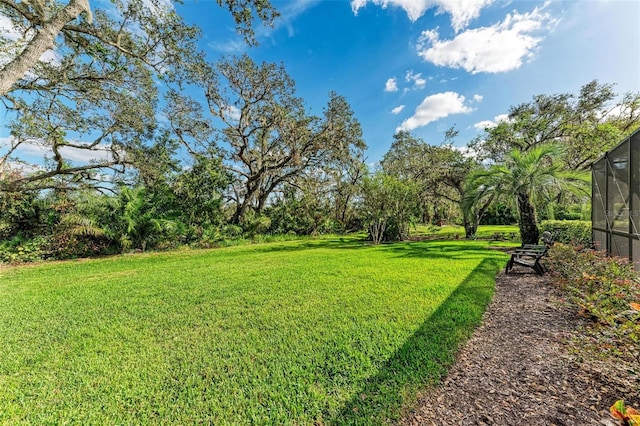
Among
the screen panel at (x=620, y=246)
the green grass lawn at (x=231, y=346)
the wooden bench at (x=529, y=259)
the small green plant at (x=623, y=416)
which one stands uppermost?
the screen panel at (x=620, y=246)

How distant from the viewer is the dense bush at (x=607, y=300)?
2.13m

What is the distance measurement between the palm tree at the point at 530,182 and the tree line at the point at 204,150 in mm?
55

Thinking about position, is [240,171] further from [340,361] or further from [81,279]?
[340,361]

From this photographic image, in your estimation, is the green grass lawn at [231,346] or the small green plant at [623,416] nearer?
the small green plant at [623,416]

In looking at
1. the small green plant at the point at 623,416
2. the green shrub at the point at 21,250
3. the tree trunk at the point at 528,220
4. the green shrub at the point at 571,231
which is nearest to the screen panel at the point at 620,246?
the green shrub at the point at 571,231

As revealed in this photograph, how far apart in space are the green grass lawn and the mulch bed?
207mm

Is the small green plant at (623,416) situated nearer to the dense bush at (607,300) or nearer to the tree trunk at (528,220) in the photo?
the dense bush at (607,300)

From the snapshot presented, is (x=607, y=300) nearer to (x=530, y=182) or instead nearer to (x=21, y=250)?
(x=530, y=182)

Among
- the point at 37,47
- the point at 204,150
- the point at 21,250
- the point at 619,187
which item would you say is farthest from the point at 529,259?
the point at 204,150

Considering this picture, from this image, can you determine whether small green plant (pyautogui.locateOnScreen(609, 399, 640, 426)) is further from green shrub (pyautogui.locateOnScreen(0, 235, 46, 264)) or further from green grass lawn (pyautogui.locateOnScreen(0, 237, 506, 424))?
green shrub (pyautogui.locateOnScreen(0, 235, 46, 264))

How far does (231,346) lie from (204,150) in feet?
54.8

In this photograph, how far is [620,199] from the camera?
16.8ft

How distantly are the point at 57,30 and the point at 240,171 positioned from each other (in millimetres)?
12542

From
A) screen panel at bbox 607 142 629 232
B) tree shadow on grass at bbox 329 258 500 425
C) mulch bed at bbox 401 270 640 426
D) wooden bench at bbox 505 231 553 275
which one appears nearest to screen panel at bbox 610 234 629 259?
screen panel at bbox 607 142 629 232
